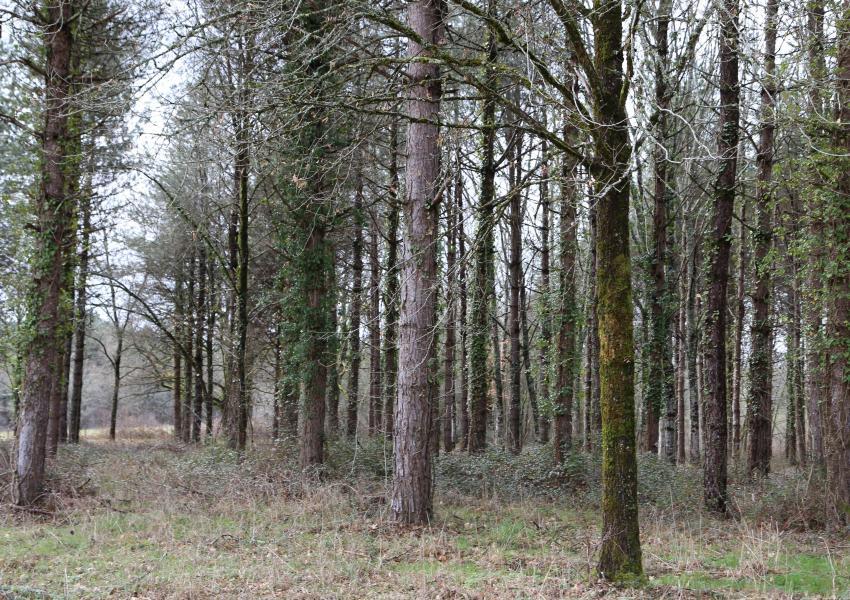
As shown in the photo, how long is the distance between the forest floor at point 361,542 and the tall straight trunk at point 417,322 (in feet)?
1.86

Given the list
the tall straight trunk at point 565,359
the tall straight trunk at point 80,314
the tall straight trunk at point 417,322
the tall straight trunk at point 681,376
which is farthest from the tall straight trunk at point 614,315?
the tall straight trunk at point 681,376

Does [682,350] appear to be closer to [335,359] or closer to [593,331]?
[593,331]

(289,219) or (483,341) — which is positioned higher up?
(289,219)

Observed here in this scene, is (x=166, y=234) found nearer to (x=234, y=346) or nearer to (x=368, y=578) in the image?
(x=234, y=346)

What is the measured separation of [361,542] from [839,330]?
25.4 ft

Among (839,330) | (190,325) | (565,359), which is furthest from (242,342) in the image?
(839,330)

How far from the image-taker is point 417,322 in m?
8.41

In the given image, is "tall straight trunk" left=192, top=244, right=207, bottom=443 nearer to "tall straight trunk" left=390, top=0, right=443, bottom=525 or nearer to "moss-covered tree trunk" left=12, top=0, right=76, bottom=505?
"moss-covered tree trunk" left=12, top=0, right=76, bottom=505

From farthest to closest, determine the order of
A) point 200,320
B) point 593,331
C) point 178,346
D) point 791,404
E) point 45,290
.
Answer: point 200,320 → point 791,404 → point 178,346 → point 593,331 → point 45,290

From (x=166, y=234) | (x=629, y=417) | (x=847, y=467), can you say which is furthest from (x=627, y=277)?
(x=166, y=234)

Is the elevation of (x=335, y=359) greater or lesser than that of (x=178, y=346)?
lesser

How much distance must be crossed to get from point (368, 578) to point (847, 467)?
7273mm

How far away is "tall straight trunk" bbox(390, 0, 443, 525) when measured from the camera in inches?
328

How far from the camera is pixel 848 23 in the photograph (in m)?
7.95
